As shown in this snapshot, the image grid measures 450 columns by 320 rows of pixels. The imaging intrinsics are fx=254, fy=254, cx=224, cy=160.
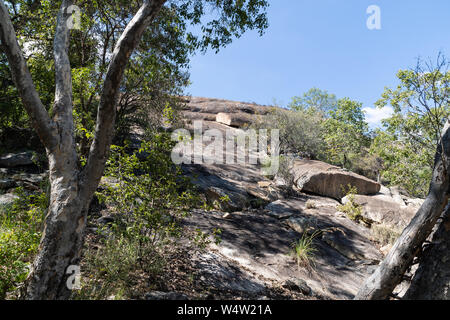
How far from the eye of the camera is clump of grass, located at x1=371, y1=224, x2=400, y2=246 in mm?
7559

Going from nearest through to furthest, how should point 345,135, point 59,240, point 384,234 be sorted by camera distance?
1. point 59,240
2. point 384,234
3. point 345,135

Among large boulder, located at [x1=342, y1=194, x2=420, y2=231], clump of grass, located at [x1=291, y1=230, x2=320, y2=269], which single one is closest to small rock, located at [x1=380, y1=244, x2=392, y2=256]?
large boulder, located at [x1=342, y1=194, x2=420, y2=231]

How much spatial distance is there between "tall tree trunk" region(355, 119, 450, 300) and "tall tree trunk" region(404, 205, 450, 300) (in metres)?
0.12

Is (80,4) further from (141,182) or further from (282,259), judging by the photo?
(282,259)

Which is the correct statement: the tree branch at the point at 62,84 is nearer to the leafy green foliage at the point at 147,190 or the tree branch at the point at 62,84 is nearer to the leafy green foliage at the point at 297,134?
the leafy green foliage at the point at 147,190

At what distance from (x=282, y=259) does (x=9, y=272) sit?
16.1 ft

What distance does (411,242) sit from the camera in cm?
328

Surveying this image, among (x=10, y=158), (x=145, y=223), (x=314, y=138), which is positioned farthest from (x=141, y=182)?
(x=314, y=138)

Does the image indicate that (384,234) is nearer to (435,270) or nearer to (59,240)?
(435,270)

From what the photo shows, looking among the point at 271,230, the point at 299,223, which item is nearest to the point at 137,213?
the point at 271,230

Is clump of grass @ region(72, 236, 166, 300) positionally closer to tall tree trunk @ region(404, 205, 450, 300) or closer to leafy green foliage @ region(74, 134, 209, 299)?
leafy green foliage @ region(74, 134, 209, 299)

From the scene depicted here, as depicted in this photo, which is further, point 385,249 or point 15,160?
point 15,160

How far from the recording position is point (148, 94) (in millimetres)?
8562

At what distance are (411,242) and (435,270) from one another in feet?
1.22
